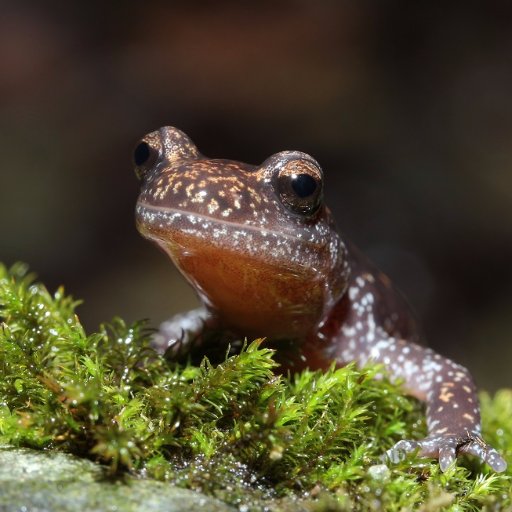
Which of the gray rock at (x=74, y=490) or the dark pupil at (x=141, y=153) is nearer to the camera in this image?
the gray rock at (x=74, y=490)

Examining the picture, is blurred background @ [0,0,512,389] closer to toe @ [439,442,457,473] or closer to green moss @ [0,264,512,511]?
green moss @ [0,264,512,511]

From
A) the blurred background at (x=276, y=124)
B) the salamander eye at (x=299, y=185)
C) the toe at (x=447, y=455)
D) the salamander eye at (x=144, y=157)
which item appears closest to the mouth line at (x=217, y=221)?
the salamander eye at (x=299, y=185)

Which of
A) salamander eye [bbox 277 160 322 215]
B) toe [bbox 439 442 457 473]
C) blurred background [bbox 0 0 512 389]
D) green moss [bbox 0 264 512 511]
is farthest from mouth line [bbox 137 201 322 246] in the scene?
blurred background [bbox 0 0 512 389]

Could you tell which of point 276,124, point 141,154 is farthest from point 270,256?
point 276,124

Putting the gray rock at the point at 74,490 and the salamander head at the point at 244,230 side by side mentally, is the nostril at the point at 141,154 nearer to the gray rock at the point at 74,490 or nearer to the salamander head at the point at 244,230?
the salamander head at the point at 244,230

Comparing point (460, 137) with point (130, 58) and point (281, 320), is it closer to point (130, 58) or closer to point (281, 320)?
point (130, 58)
